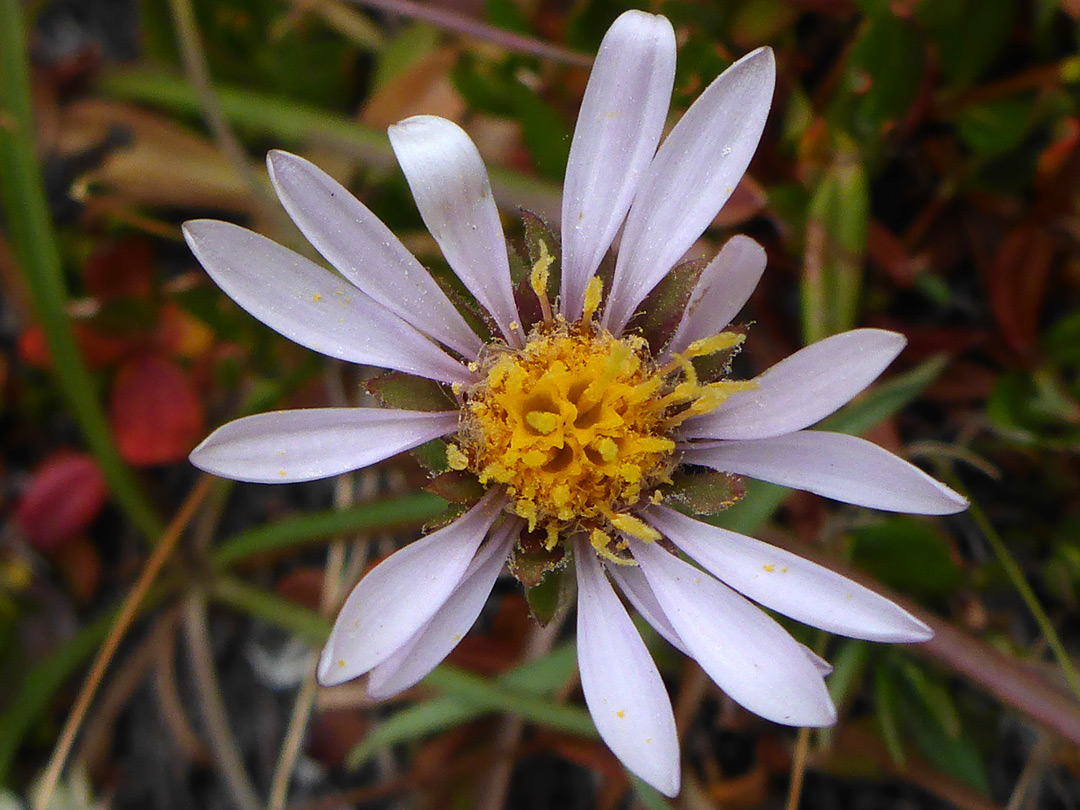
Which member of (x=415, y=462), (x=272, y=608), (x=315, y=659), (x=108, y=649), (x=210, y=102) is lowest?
(x=315, y=659)

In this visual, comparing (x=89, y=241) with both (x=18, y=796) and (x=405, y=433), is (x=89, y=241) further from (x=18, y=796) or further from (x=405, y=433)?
(x=405, y=433)

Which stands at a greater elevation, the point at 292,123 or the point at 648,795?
the point at 292,123

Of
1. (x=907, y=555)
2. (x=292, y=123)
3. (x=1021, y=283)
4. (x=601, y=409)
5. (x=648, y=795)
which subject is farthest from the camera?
(x=292, y=123)

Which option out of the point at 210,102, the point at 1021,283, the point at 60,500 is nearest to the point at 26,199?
the point at 210,102

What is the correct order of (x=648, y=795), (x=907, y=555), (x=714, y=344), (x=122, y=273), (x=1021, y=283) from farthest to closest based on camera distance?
(x=122, y=273)
(x=1021, y=283)
(x=907, y=555)
(x=648, y=795)
(x=714, y=344)

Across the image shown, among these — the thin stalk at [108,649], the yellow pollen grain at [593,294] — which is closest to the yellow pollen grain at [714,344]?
the yellow pollen grain at [593,294]

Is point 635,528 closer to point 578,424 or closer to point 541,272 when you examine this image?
point 578,424

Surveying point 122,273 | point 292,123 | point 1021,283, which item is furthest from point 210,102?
point 1021,283

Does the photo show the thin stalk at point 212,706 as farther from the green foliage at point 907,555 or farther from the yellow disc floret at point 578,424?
the green foliage at point 907,555

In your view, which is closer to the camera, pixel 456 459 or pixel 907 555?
pixel 456 459
